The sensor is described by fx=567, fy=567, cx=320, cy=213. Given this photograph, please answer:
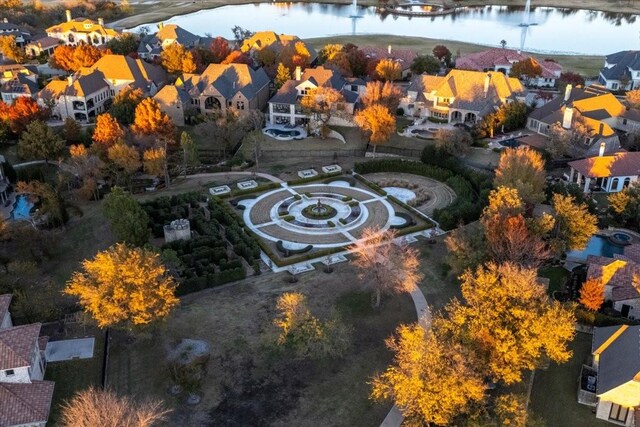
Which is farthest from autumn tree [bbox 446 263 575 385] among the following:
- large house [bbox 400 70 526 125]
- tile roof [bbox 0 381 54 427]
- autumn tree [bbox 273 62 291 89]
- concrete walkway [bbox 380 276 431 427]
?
autumn tree [bbox 273 62 291 89]

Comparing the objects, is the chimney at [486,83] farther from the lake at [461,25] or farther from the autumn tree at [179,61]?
the lake at [461,25]

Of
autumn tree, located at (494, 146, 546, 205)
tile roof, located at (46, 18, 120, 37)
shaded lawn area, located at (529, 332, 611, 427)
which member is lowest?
shaded lawn area, located at (529, 332, 611, 427)

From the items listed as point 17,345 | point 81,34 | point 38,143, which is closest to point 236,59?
point 38,143

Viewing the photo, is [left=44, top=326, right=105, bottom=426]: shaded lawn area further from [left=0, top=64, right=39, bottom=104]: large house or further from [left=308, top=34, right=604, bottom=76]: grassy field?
[left=308, top=34, right=604, bottom=76]: grassy field

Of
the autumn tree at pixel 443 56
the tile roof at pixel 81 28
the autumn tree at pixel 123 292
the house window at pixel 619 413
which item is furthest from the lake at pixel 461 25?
the autumn tree at pixel 123 292

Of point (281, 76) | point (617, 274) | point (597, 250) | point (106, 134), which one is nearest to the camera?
point (617, 274)

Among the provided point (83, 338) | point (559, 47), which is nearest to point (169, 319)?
point (83, 338)

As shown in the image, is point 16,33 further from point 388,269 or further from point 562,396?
point 562,396

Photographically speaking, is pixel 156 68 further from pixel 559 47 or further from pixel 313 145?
pixel 559 47
